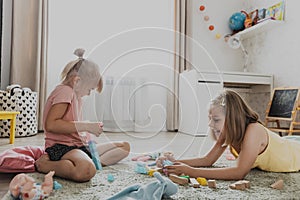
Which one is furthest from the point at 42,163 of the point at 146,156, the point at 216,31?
the point at 216,31

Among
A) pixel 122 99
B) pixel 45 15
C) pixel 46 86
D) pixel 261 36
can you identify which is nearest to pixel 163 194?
pixel 122 99

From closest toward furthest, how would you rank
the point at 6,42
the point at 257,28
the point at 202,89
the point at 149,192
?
the point at 149,192, the point at 202,89, the point at 6,42, the point at 257,28

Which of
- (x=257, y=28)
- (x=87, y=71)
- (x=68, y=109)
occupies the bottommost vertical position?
(x=68, y=109)

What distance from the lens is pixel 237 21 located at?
2.94 meters

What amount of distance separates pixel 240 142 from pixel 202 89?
103 cm

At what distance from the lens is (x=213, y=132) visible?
1.12m

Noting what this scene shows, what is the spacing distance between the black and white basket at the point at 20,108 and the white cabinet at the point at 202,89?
1.16 meters

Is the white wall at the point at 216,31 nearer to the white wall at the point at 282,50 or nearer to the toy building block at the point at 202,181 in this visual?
the white wall at the point at 282,50

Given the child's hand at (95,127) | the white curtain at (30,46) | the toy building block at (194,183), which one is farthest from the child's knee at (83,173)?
the white curtain at (30,46)

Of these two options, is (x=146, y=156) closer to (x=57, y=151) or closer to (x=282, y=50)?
(x=57, y=151)

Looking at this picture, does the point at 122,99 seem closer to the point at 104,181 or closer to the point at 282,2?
the point at 104,181

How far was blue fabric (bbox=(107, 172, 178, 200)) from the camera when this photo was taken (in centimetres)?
73

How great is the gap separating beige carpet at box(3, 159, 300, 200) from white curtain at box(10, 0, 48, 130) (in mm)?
1667

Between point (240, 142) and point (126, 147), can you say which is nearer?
point (240, 142)
